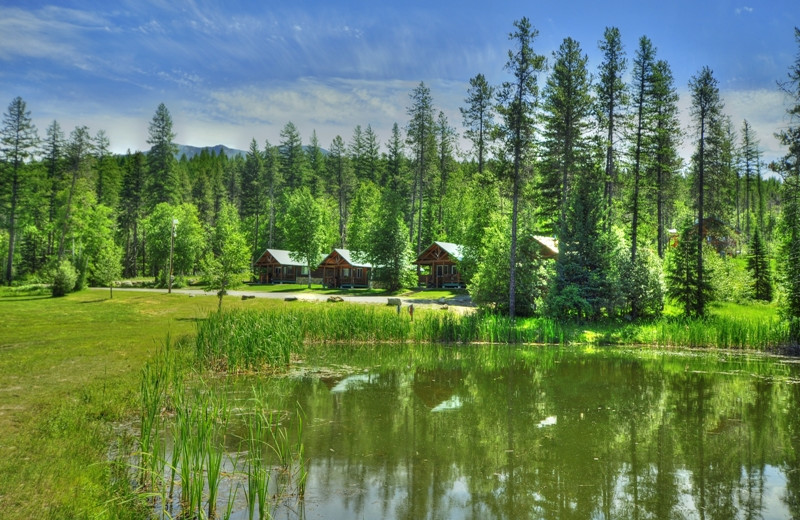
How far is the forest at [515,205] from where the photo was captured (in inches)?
1068

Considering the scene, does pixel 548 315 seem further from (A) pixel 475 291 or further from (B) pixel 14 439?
(B) pixel 14 439

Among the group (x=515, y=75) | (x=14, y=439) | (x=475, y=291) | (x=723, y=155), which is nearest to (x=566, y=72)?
(x=515, y=75)

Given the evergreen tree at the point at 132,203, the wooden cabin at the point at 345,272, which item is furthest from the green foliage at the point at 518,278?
the evergreen tree at the point at 132,203

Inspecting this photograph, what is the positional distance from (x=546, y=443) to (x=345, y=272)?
1926 inches

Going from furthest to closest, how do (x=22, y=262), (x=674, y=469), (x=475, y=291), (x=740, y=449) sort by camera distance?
(x=22, y=262) → (x=475, y=291) → (x=740, y=449) → (x=674, y=469)

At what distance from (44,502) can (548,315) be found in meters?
24.4

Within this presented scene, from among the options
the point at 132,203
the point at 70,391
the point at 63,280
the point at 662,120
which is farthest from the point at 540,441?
the point at 132,203

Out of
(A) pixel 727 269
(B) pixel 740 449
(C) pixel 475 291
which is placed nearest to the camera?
(B) pixel 740 449

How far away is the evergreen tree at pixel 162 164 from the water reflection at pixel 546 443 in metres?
68.0

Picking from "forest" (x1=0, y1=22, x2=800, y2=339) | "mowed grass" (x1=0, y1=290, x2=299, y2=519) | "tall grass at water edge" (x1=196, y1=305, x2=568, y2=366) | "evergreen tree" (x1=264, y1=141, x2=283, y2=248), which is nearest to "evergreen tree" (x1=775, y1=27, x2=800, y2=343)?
"forest" (x1=0, y1=22, x2=800, y2=339)

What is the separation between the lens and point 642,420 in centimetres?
1000

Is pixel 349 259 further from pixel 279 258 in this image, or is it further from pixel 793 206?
pixel 793 206

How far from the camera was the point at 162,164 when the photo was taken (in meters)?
72.8

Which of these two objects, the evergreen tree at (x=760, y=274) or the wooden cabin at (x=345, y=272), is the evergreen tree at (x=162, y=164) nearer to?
the wooden cabin at (x=345, y=272)
